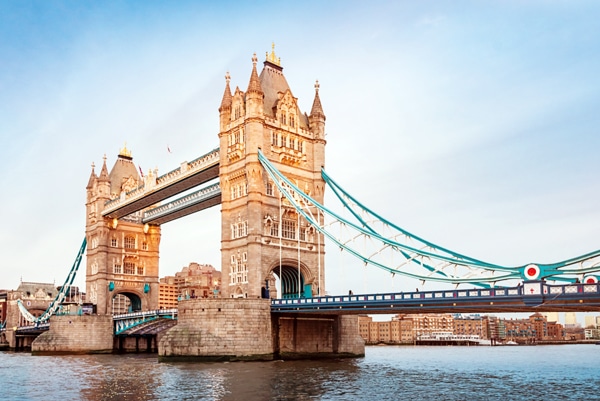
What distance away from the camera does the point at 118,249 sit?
299 ft

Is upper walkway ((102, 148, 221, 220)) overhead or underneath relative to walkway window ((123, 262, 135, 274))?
overhead

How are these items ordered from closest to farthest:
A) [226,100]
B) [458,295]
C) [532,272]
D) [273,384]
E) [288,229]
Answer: [273,384] → [532,272] → [458,295] → [288,229] → [226,100]

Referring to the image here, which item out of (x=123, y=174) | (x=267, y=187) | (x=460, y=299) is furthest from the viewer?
(x=123, y=174)

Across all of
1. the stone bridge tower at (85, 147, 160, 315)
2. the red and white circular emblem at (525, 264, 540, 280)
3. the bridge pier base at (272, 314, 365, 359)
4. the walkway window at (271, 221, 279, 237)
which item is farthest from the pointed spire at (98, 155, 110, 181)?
the red and white circular emblem at (525, 264, 540, 280)

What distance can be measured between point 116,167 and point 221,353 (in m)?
50.2

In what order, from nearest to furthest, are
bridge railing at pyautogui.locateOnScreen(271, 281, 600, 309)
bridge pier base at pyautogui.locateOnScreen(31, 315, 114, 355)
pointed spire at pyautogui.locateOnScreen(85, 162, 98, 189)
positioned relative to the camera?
1. bridge railing at pyautogui.locateOnScreen(271, 281, 600, 309)
2. bridge pier base at pyautogui.locateOnScreen(31, 315, 114, 355)
3. pointed spire at pyautogui.locateOnScreen(85, 162, 98, 189)

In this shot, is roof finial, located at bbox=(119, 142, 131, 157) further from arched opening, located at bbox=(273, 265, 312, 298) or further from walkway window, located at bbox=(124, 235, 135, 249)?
arched opening, located at bbox=(273, 265, 312, 298)

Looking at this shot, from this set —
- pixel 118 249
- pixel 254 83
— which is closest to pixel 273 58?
pixel 254 83

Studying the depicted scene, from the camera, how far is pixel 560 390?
36750 millimetres

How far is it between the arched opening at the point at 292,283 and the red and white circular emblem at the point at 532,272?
2661 centimetres

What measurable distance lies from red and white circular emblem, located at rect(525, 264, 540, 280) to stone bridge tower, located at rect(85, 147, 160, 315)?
61901mm

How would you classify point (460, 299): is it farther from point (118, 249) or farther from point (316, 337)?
point (118, 249)

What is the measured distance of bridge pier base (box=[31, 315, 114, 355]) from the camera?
252 ft

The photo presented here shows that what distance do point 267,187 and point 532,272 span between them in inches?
1132
